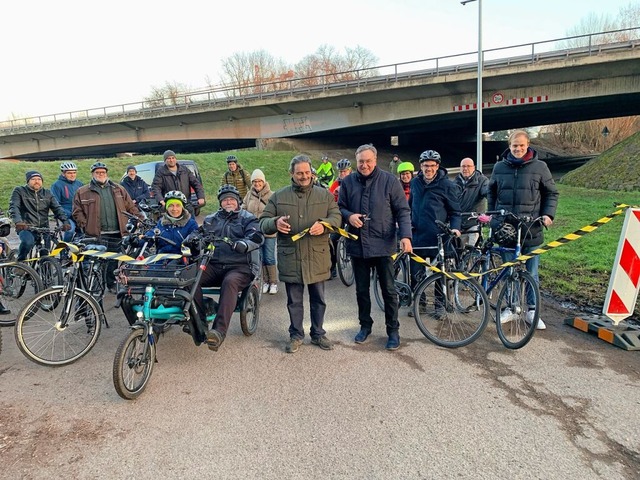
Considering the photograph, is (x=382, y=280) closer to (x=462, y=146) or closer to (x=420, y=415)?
(x=420, y=415)

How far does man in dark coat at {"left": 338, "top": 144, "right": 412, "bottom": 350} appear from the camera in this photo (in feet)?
14.5

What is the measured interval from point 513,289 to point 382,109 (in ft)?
84.6

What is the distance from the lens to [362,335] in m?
4.68

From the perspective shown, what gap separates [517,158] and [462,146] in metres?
41.3

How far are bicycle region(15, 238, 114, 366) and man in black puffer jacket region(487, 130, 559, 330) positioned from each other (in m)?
4.51

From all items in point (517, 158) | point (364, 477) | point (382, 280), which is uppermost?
point (517, 158)

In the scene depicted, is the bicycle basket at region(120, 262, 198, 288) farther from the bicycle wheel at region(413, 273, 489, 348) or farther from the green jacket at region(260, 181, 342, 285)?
the bicycle wheel at region(413, 273, 489, 348)

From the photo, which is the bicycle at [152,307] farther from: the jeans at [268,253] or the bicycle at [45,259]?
the bicycle at [45,259]

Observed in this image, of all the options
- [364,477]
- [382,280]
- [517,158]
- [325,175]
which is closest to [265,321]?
[382,280]

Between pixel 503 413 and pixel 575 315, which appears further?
pixel 575 315

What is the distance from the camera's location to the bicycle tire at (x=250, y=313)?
477 cm

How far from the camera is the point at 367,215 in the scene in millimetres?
4477

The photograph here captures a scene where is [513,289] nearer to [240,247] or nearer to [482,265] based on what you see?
[482,265]

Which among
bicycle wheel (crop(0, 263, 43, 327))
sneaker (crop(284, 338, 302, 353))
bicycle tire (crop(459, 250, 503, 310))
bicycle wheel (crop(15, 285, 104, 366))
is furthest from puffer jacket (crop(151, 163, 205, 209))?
bicycle tire (crop(459, 250, 503, 310))
